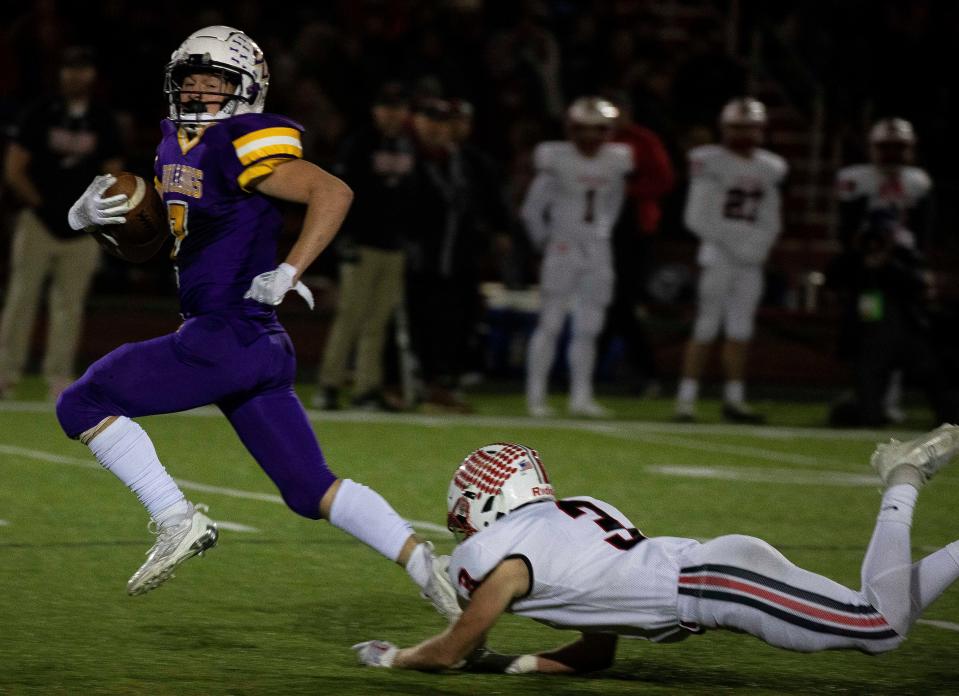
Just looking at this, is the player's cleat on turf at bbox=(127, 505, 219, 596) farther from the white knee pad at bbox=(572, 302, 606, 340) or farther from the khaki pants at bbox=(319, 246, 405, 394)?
the white knee pad at bbox=(572, 302, 606, 340)

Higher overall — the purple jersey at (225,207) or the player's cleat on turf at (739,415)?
the purple jersey at (225,207)

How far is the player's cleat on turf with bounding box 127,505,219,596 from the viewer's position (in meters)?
4.91

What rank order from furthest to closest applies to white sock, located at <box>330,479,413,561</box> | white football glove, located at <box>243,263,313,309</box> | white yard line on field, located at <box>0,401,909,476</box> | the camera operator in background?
the camera operator in background → white yard line on field, located at <box>0,401,909,476</box> → white sock, located at <box>330,479,413,561</box> → white football glove, located at <box>243,263,313,309</box>

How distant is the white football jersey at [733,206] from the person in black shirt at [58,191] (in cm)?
359

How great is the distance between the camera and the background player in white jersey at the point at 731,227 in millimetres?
11117

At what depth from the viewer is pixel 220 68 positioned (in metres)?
5.16

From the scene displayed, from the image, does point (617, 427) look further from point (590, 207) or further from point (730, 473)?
point (730, 473)

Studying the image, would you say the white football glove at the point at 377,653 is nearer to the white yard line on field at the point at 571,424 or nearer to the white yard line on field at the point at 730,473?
the white yard line on field at the point at 730,473

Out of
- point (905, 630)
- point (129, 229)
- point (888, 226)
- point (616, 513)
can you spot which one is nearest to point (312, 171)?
point (129, 229)

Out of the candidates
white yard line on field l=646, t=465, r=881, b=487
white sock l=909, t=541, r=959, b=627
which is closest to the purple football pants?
white sock l=909, t=541, r=959, b=627

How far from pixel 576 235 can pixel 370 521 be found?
6.41 meters

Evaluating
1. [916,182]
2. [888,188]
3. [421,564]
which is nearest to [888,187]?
[888,188]

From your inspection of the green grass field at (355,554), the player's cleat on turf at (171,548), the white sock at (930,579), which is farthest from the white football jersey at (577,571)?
the player's cleat on turf at (171,548)

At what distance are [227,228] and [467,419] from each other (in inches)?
235
